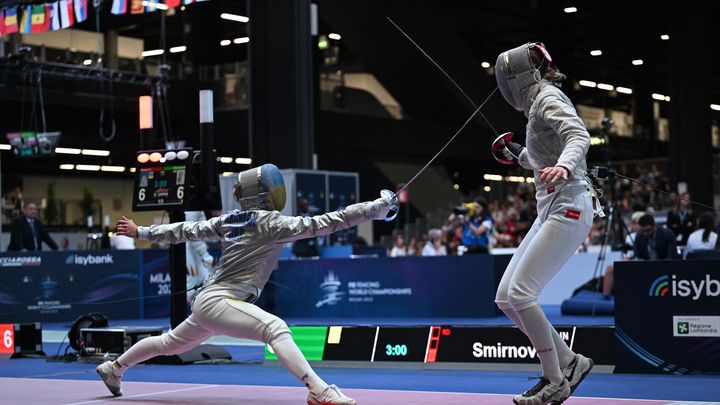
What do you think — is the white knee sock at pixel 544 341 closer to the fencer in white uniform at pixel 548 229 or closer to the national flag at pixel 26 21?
the fencer in white uniform at pixel 548 229

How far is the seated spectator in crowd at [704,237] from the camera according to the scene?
1398 centimetres

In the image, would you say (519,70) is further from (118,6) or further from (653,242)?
(118,6)

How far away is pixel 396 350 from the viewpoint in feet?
30.1

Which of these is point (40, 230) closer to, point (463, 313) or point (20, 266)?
point (20, 266)

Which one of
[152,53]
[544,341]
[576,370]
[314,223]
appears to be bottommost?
[576,370]

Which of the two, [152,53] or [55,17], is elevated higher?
[152,53]

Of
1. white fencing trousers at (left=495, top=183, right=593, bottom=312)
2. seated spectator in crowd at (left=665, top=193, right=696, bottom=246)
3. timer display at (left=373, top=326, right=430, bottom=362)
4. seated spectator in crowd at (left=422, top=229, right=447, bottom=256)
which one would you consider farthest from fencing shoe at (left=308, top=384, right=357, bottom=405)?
seated spectator in crowd at (left=422, top=229, right=447, bottom=256)

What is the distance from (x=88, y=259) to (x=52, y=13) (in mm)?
5189

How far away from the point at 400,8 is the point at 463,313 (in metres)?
15.3

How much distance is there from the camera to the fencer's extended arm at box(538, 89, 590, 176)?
5328 millimetres

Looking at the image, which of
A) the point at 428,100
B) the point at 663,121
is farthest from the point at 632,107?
the point at 428,100

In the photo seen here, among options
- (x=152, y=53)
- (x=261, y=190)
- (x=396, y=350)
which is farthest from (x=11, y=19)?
(x=261, y=190)

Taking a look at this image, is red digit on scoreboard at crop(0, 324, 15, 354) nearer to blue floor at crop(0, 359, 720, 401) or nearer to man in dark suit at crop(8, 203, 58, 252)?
blue floor at crop(0, 359, 720, 401)

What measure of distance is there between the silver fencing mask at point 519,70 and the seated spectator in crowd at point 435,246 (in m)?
12.5
